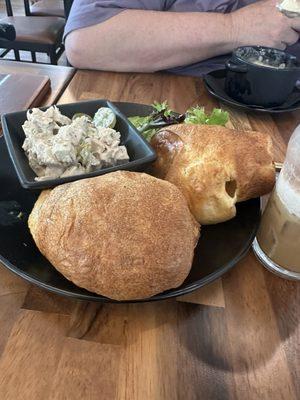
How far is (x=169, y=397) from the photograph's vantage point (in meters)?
0.46

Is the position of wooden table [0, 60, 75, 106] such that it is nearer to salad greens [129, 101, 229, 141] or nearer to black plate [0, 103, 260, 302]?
salad greens [129, 101, 229, 141]

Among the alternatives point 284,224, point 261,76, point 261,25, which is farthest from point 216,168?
point 261,25

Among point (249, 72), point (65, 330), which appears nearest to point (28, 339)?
→ point (65, 330)

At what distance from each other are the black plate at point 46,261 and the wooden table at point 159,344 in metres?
0.05

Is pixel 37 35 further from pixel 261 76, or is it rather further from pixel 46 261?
pixel 46 261

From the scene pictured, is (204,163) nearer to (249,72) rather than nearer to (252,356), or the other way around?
(252,356)

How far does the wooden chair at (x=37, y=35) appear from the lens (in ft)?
8.37

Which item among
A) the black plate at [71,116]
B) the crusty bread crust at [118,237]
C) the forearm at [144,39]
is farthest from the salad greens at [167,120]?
the forearm at [144,39]

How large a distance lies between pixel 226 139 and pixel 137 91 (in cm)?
65

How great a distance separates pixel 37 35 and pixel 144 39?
160 centimetres

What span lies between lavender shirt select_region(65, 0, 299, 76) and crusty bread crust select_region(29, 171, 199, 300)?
0.98 m

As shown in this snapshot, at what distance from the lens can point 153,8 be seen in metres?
1.38

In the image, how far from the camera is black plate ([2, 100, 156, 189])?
634 mm

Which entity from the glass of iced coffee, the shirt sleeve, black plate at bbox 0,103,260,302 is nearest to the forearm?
the shirt sleeve
